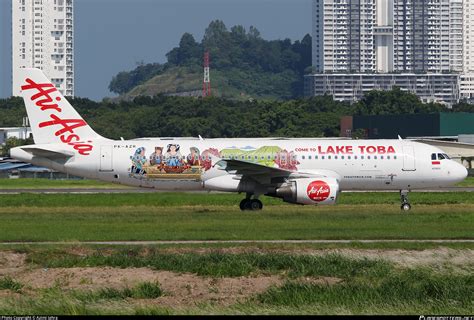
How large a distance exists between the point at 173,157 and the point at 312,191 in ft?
22.6

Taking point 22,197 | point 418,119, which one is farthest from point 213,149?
point 418,119

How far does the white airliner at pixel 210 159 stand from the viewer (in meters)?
58.0

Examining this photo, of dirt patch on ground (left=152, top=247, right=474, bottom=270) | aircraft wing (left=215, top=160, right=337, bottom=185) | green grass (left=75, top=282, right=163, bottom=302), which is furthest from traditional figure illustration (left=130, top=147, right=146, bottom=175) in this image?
green grass (left=75, top=282, right=163, bottom=302)

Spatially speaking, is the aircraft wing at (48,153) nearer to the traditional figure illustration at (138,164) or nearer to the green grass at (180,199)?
the traditional figure illustration at (138,164)

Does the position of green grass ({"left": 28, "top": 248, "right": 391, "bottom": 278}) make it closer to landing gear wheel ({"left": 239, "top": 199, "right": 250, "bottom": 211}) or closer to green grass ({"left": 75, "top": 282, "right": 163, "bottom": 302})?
green grass ({"left": 75, "top": 282, "right": 163, "bottom": 302})

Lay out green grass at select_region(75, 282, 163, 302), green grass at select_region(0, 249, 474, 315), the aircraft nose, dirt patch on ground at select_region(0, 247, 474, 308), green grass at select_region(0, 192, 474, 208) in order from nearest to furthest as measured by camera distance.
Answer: green grass at select_region(0, 249, 474, 315) < green grass at select_region(75, 282, 163, 302) < dirt patch on ground at select_region(0, 247, 474, 308) < the aircraft nose < green grass at select_region(0, 192, 474, 208)

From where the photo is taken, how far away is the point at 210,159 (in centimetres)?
5834

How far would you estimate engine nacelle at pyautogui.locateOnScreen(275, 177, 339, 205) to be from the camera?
5556cm

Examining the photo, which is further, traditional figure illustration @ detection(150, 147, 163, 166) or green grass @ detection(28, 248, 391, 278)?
traditional figure illustration @ detection(150, 147, 163, 166)

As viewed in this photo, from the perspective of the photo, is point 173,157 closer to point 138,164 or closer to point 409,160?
point 138,164

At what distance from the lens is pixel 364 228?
45625 mm

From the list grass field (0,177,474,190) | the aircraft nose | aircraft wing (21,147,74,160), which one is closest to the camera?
aircraft wing (21,147,74,160)

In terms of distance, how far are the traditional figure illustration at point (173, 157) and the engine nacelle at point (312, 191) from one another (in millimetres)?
5093

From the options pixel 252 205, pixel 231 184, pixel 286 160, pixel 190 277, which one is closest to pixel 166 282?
pixel 190 277
